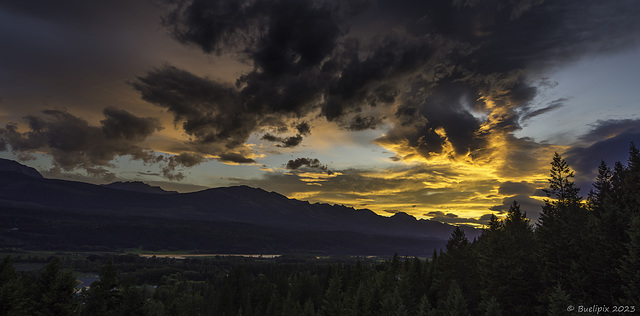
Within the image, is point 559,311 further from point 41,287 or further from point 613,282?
point 41,287

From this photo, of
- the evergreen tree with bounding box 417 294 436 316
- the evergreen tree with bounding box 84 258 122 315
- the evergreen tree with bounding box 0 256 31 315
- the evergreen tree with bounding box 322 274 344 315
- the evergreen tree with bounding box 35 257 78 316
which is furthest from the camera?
the evergreen tree with bounding box 322 274 344 315

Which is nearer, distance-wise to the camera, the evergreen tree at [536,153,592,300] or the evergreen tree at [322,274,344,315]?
the evergreen tree at [536,153,592,300]

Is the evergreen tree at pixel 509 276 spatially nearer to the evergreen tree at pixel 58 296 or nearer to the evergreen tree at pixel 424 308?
the evergreen tree at pixel 424 308

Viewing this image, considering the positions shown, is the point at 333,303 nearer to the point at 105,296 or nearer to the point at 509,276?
the point at 509,276

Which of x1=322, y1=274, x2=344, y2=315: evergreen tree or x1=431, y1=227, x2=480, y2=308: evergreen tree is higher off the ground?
x1=431, y1=227, x2=480, y2=308: evergreen tree

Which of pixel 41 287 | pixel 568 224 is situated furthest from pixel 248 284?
pixel 568 224

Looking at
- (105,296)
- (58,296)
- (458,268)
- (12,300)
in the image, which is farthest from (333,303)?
(12,300)

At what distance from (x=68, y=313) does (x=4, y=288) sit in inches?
276

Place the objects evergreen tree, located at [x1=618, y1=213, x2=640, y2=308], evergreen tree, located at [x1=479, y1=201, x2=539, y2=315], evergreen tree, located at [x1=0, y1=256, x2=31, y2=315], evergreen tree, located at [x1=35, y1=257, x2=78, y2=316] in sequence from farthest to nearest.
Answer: evergreen tree, located at [x1=479, y1=201, x2=539, y2=315]
evergreen tree, located at [x1=35, y1=257, x2=78, y2=316]
evergreen tree, located at [x1=0, y1=256, x2=31, y2=315]
evergreen tree, located at [x1=618, y1=213, x2=640, y2=308]

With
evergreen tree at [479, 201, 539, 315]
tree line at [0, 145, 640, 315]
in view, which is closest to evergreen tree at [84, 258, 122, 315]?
tree line at [0, 145, 640, 315]

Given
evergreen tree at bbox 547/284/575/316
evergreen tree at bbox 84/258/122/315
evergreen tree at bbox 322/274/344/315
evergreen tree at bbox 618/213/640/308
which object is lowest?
evergreen tree at bbox 322/274/344/315

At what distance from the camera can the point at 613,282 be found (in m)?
44.4

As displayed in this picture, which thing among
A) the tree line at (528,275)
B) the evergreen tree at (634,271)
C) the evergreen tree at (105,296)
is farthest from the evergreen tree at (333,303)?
the evergreen tree at (634,271)

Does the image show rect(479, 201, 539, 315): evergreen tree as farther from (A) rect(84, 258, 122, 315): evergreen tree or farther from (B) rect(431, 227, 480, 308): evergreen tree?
(A) rect(84, 258, 122, 315): evergreen tree
